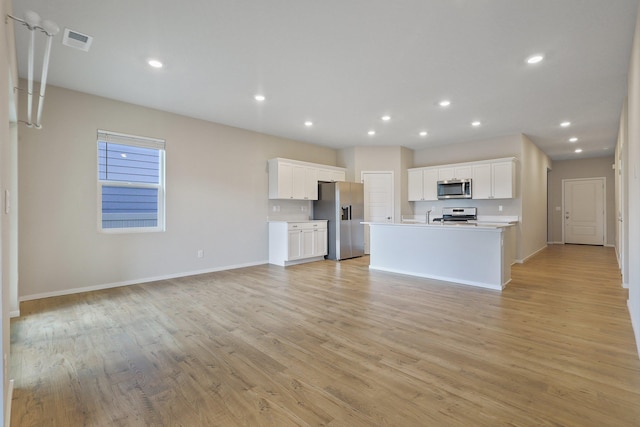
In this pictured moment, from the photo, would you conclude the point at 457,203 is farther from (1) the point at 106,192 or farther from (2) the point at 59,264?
(2) the point at 59,264

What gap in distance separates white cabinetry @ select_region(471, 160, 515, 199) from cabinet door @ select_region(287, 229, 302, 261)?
3958 millimetres

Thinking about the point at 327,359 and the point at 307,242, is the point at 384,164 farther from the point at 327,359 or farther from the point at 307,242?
the point at 327,359

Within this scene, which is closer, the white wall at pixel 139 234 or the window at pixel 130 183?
the white wall at pixel 139 234

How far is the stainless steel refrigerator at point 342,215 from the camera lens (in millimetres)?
6770

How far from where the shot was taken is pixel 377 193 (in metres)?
7.60

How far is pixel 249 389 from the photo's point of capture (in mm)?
1940

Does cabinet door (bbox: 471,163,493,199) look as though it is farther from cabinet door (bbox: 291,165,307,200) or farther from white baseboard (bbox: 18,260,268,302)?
white baseboard (bbox: 18,260,268,302)

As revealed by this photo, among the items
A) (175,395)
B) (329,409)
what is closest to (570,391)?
(329,409)

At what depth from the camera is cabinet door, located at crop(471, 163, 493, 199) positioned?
252 inches

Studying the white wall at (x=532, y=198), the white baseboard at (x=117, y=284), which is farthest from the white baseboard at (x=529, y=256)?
the white baseboard at (x=117, y=284)

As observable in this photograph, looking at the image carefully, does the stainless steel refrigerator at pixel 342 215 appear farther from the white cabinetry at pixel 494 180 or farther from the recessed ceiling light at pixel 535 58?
the recessed ceiling light at pixel 535 58

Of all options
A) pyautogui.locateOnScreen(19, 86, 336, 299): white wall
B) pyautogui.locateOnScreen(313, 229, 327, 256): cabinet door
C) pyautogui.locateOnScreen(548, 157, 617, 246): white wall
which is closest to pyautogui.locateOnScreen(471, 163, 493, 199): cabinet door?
pyautogui.locateOnScreen(313, 229, 327, 256): cabinet door

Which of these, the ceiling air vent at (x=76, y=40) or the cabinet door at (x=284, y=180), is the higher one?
the ceiling air vent at (x=76, y=40)

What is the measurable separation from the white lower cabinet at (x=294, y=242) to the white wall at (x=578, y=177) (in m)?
8.17
